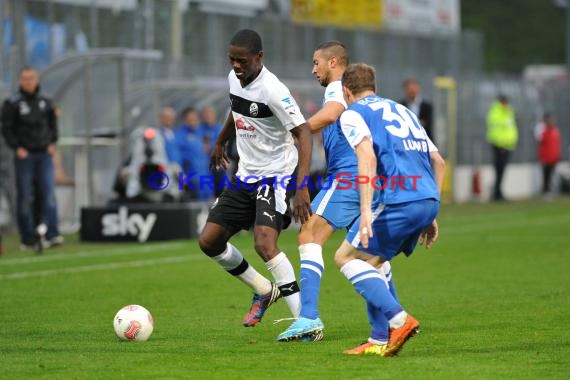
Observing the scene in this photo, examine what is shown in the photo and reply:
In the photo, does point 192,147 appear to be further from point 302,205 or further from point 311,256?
point 302,205

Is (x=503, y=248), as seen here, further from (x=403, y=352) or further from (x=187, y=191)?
(x=403, y=352)

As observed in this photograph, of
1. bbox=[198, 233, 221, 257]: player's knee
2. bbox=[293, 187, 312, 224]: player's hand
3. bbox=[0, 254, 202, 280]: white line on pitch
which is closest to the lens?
bbox=[293, 187, 312, 224]: player's hand

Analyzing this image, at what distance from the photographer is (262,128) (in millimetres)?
9656

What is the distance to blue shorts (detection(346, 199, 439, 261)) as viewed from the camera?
26.9 ft

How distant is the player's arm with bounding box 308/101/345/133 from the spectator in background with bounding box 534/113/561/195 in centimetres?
2375

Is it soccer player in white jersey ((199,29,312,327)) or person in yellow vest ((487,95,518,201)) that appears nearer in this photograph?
soccer player in white jersey ((199,29,312,327))

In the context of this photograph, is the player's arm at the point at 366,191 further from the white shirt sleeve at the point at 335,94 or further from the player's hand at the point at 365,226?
the white shirt sleeve at the point at 335,94

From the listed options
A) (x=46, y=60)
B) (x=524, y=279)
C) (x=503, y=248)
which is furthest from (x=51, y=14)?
(x=524, y=279)

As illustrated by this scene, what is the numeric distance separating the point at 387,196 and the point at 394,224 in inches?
6.8

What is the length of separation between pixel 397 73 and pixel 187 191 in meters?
8.09

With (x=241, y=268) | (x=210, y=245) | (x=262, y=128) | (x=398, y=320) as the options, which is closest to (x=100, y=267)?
(x=241, y=268)

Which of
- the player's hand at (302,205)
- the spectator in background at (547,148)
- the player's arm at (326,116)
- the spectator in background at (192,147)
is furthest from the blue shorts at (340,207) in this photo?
the spectator in background at (547,148)

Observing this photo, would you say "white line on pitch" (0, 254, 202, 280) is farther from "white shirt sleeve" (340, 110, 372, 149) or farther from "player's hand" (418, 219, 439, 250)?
"white shirt sleeve" (340, 110, 372, 149)

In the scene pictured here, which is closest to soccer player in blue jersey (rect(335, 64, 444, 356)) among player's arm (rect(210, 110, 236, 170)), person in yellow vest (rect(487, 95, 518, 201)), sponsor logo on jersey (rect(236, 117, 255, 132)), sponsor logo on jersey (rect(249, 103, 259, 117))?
sponsor logo on jersey (rect(249, 103, 259, 117))
